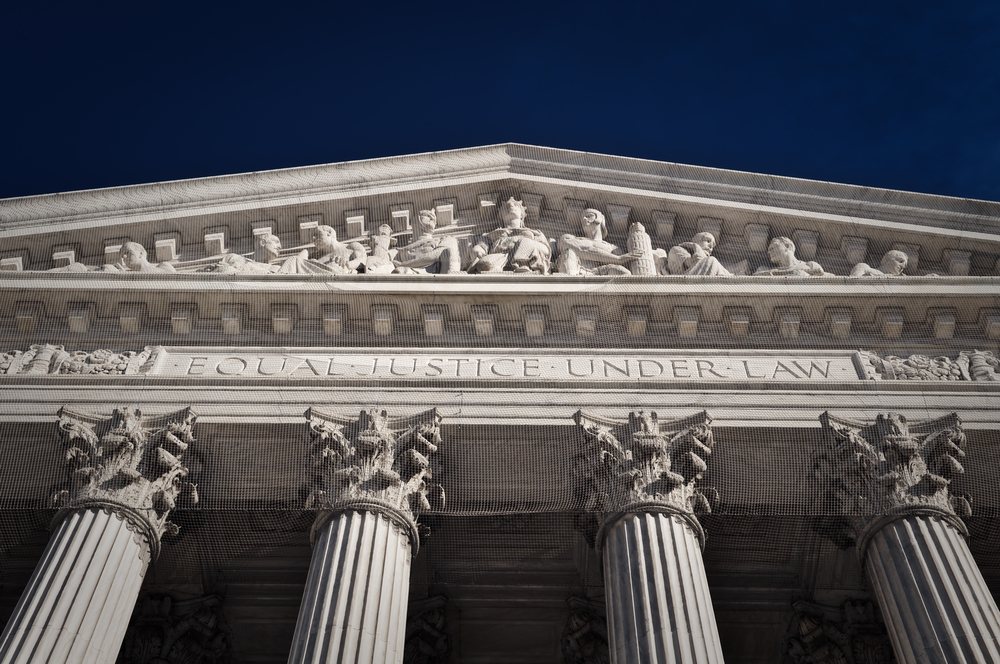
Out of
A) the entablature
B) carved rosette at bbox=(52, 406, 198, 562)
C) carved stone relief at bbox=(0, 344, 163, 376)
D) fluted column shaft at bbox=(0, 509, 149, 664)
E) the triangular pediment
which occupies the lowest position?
fluted column shaft at bbox=(0, 509, 149, 664)

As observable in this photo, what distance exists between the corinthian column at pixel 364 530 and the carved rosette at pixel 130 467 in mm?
2118

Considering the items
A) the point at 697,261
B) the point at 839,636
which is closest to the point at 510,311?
the point at 697,261

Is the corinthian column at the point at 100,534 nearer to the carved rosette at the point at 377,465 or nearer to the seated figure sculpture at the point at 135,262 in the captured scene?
the carved rosette at the point at 377,465

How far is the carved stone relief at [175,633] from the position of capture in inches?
665

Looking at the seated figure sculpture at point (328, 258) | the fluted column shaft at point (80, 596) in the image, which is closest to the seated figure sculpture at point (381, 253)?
the seated figure sculpture at point (328, 258)

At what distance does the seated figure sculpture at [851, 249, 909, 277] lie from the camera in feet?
62.7

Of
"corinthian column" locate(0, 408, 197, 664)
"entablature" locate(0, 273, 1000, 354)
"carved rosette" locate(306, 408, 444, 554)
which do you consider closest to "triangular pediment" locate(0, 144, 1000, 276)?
"entablature" locate(0, 273, 1000, 354)

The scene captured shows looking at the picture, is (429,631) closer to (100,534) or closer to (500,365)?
(500,365)

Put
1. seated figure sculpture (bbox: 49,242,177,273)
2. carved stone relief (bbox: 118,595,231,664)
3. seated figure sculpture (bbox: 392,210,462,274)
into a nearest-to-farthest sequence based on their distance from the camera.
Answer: carved stone relief (bbox: 118,595,231,664) → seated figure sculpture (bbox: 49,242,177,273) → seated figure sculpture (bbox: 392,210,462,274)

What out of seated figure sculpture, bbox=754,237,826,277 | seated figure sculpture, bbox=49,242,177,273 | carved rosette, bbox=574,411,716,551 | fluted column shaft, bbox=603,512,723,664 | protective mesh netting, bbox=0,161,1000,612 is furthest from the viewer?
seated figure sculpture, bbox=49,242,177,273

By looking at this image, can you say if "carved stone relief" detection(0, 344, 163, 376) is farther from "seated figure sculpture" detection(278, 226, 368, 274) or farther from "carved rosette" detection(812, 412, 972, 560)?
"carved rosette" detection(812, 412, 972, 560)

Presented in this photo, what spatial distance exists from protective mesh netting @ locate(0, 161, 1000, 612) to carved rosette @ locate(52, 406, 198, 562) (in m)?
0.37

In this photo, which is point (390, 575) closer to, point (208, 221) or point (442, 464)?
point (442, 464)

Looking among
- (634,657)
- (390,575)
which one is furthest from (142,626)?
(634,657)
